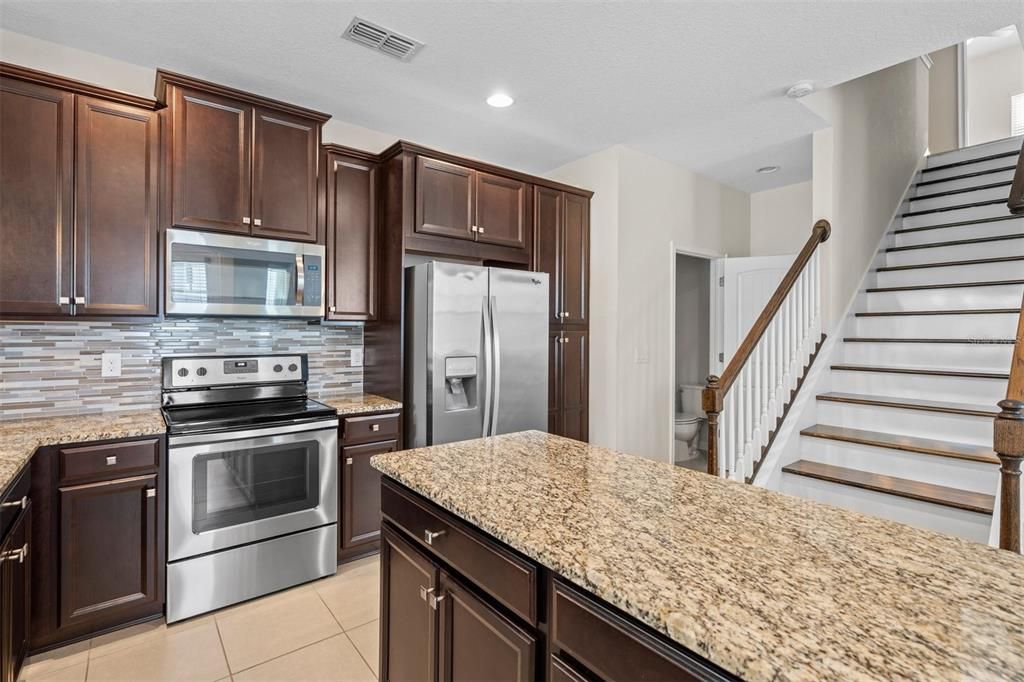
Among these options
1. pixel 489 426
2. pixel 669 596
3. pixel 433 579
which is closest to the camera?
pixel 669 596

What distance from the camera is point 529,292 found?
131 inches

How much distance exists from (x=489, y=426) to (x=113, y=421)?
188cm

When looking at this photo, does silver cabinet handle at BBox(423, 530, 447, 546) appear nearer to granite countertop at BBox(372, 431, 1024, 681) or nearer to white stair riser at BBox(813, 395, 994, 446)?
granite countertop at BBox(372, 431, 1024, 681)

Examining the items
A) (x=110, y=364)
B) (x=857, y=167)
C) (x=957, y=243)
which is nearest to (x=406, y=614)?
(x=110, y=364)

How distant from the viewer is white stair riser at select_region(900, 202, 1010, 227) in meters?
3.99

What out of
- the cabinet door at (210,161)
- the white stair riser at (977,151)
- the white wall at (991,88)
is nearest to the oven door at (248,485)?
the cabinet door at (210,161)

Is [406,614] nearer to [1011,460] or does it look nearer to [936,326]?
[1011,460]

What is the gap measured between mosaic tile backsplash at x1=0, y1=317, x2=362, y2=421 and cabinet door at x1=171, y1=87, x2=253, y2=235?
1.98 feet

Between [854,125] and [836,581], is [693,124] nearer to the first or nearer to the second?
[854,125]

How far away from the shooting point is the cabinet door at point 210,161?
2539mm

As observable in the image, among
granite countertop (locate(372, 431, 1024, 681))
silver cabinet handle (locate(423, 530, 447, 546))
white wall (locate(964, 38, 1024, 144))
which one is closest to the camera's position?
granite countertop (locate(372, 431, 1024, 681))

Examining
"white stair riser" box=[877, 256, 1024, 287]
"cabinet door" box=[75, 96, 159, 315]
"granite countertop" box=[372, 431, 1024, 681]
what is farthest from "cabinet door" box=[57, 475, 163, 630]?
"white stair riser" box=[877, 256, 1024, 287]

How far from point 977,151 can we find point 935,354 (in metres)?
2.88

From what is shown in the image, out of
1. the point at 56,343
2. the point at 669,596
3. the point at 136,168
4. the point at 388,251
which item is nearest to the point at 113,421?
the point at 56,343
